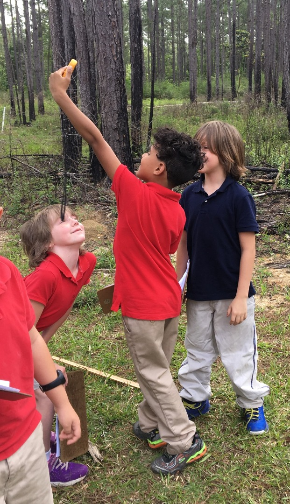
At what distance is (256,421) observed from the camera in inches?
100

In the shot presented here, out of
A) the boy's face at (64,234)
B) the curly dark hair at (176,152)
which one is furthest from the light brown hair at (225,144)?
the boy's face at (64,234)

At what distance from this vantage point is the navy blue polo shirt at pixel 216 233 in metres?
2.31

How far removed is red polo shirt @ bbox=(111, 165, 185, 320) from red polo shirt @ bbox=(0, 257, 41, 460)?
0.78m

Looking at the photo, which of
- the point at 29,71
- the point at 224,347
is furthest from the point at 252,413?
the point at 29,71

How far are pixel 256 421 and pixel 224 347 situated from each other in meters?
0.48

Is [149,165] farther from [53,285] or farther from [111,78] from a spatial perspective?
[111,78]

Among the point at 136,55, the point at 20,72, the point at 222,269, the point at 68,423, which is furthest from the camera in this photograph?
the point at 20,72

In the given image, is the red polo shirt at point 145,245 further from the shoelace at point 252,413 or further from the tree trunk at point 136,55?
the tree trunk at point 136,55

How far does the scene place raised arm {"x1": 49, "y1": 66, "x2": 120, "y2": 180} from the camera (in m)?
1.80

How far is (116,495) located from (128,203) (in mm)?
1407

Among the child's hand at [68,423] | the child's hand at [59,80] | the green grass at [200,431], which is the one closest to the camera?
the child's hand at [68,423]

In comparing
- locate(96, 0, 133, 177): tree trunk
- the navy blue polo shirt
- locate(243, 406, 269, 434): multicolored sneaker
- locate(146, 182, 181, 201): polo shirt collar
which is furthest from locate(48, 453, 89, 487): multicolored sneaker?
locate(96, 0, 133, 177): tree trunk

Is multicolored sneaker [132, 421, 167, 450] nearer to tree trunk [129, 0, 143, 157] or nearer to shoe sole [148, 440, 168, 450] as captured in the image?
shoe sole [148, 440, 168, 450]

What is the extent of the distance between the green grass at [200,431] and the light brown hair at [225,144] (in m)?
1.47
